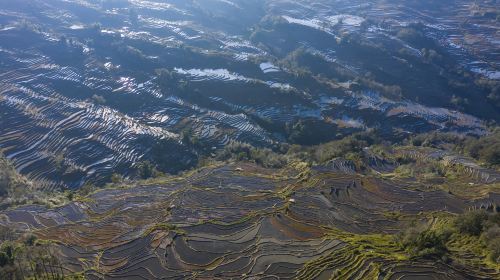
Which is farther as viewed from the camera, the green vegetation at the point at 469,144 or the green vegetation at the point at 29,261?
the green vegetation at the point at 469,144

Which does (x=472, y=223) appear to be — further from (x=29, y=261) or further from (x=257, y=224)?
(x=29, y=261)

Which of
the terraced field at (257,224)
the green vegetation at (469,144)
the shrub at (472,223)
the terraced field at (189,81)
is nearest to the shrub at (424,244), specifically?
the terraced field at (257,224)

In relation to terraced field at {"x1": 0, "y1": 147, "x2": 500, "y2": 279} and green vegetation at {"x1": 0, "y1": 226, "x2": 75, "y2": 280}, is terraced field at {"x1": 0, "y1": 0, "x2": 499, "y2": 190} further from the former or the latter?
green vegetation at {"x1": 0, "y1": 226, "x2": 75, "y2": 280}

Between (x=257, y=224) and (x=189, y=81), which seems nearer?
(x=257, y=224)

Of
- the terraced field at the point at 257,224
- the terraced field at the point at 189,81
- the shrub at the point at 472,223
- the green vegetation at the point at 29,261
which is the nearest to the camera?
the green vegetation at the point at 29,261

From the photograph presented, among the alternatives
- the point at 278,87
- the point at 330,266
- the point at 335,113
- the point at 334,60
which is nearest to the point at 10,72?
the point at 278,87

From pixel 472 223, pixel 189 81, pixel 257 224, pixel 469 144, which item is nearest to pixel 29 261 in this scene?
pixel 257 224

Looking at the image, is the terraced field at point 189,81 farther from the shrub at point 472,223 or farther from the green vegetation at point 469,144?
the shrub at point 472,223
